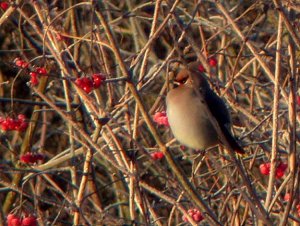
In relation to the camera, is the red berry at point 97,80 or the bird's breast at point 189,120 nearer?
the red berry at point 97,80

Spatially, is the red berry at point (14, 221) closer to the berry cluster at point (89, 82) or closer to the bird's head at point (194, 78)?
the berry cluster at point (89, 82)

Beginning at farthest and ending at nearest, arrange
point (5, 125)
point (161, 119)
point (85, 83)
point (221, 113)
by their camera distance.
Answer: point (161, 119)
point (5, 125)
point (221, 113)
point (85, 83)

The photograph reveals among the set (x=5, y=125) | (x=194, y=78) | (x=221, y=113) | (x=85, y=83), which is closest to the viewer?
(x=85, y=83)

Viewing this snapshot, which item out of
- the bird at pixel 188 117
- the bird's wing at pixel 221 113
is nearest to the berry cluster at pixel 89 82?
the bird's wing at pixel 221 113

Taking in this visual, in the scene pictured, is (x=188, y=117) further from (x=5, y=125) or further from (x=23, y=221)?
(x=23, y=221)

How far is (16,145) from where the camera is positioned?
27.6ft

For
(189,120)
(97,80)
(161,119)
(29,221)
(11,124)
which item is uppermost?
(97,80)

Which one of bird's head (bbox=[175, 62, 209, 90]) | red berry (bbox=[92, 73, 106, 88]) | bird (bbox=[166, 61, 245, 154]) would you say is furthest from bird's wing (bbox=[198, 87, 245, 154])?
red berry (bbox=[92, 73, 106, 88])

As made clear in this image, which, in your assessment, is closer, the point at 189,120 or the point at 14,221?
the point at 14,221

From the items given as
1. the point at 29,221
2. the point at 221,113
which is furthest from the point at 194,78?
the point at 29,221

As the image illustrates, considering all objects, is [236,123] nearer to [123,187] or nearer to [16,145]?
[123,187]

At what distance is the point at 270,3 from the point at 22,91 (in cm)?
584

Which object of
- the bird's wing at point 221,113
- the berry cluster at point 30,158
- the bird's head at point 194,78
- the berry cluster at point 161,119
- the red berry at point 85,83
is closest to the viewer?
the red berry at point 85,83

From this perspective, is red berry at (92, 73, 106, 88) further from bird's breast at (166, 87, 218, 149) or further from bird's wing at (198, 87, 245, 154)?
bird's breast at (166, 87, 218, 149)
